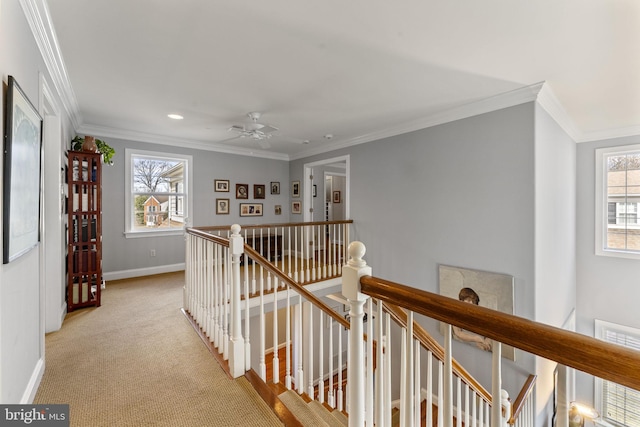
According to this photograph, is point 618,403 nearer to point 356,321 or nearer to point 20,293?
point 356,321

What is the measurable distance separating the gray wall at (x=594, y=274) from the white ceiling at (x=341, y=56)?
2.58 feet

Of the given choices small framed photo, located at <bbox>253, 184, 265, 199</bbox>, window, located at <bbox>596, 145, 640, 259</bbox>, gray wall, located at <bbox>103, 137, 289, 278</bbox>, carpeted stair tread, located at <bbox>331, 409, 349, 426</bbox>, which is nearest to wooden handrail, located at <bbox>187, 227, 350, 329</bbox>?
carpeted stair tread, located at <bbox>331, 409, 349, 426</bbox>

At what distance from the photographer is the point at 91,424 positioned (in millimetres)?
1645

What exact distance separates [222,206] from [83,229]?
246 centimetres

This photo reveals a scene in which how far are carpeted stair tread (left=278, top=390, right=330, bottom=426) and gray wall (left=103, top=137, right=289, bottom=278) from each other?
4.04 metres

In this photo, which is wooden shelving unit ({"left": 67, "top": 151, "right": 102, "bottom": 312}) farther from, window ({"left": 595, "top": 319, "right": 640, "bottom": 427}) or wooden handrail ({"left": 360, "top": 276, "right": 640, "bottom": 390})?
window ({"left": 595, "top": 319, "right": 640, "bottom": 427})

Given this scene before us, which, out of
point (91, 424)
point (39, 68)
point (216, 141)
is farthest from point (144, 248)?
point (91, 424)

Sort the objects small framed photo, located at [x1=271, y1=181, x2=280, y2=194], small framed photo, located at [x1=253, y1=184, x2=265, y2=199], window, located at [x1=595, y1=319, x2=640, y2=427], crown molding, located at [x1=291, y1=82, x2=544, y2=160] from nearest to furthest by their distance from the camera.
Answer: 1. window, located at [x1=595, y1=319, x2=640, y2=427]
2. crown molding, located at [x1=291, y1=82, x2=544, y2=160]
3. small framed photo, located at [x1=253, y1=184, x2=265, y2=199]
4. small framed photo, located at [x1=271, y1=181, x2=280, y2=194]

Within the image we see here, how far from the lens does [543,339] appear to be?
60 cm

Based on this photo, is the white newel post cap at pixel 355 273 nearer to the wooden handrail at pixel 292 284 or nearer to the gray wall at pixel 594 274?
the wooden handrail at pixel 292 284

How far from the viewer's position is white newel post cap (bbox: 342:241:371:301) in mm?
1030

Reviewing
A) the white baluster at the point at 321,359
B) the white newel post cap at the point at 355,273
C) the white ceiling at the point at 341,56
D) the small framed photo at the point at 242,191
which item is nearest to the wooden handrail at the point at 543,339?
the white newel post cap at the point at 355,273

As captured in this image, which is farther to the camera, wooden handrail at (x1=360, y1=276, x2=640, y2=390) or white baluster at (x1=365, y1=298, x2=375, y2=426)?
white baluster at (x1=365, y1=298, x2=375, y2=426)

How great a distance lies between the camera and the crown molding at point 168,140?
171 inches
